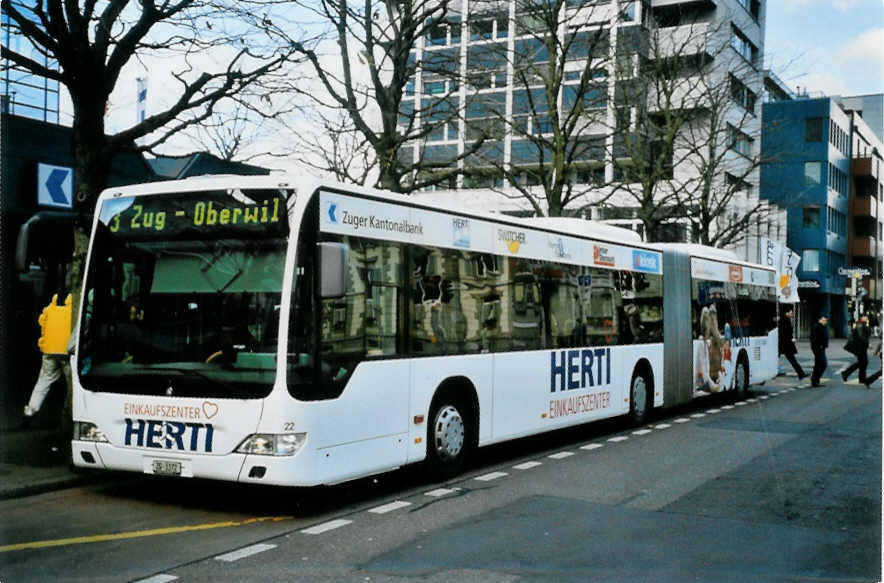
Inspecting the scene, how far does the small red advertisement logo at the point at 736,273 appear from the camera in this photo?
20.8m

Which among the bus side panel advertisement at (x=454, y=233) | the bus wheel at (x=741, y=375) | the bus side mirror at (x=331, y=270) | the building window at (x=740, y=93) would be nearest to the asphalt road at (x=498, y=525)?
the bus side mirror at (x=331, y=270)

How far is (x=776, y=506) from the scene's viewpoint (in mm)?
9102

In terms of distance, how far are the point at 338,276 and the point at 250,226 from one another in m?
0.89

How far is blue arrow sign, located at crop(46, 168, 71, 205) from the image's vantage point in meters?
15.9

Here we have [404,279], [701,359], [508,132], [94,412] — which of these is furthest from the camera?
[508,132]

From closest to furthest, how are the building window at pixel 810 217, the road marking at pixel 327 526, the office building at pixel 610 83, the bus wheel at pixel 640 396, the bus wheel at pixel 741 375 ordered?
the road marking at pixel 327 526 → the bus wheel at pixel 640 396 → the bus wheel at pixel 741 375 → the office building at pixel 610 83 → the building window at pixel 810 217

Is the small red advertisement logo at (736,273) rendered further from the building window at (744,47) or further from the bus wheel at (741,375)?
the building window at (744,47)

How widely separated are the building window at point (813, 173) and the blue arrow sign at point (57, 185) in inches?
Result: 2596

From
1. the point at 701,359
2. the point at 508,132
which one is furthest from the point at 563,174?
the point at 701,359

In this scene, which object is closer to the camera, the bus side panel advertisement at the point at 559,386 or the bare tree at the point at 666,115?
the bus side panel advertisement at the point at 559,386

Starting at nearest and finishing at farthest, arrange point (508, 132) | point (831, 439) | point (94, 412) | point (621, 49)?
point (94, 412)
point (831, 439)
point (508, 132)
point (621, 49)

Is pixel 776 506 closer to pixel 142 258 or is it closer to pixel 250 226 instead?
pixel 250 226

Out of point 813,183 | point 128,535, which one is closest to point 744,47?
point 813,183

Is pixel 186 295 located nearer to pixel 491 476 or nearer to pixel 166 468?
pixel 166 468
